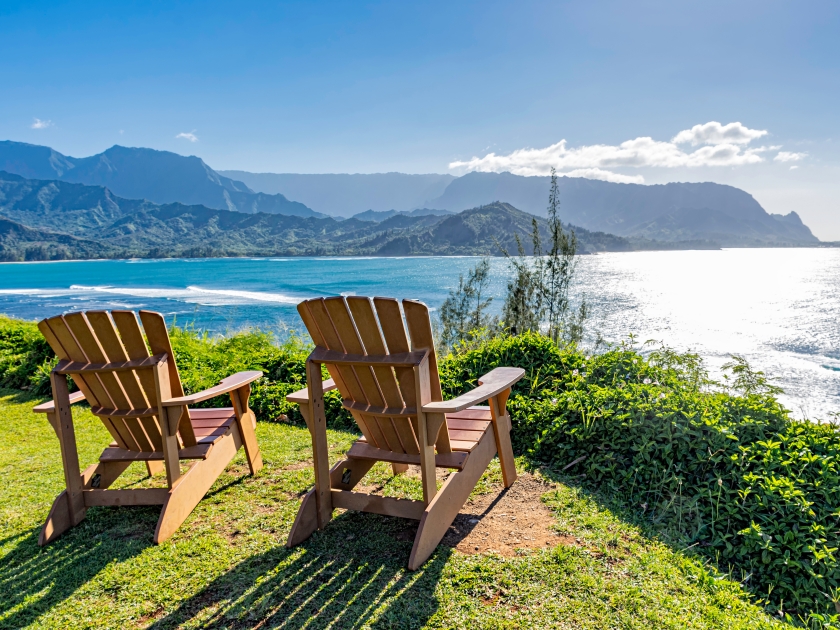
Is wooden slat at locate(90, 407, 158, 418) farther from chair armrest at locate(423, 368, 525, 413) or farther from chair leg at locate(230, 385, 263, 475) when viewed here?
chair armrest at locate(423, 368, 525, 413)

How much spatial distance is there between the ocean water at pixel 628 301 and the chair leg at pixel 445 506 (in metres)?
4.29

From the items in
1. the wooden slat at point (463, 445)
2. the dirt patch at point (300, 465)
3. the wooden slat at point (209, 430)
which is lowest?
the dirt patch at point (300, 465)

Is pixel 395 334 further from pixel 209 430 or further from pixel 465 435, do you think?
pixel 209 430

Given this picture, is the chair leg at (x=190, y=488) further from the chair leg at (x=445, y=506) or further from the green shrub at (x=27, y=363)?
the green shrub at (x=27, y=363)

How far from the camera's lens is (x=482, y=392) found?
2.95 m

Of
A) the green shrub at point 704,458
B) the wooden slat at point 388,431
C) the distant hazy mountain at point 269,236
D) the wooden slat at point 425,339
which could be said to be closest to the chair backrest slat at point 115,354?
the wooden slat at point 388,431

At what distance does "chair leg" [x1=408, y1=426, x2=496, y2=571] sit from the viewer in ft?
8.99

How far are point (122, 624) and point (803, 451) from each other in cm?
405

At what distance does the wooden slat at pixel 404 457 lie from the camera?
3043 mm

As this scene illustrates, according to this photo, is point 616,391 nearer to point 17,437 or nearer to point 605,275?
point 17,437

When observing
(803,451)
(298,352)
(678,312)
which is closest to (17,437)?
(298,352)

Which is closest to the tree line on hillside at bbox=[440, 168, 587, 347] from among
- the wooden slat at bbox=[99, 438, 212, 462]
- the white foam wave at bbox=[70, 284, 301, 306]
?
the wooden slat at bbox=[99, 438, 212, 462]

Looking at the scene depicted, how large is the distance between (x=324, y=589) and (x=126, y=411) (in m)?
1.65

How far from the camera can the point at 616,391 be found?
4242 mm
